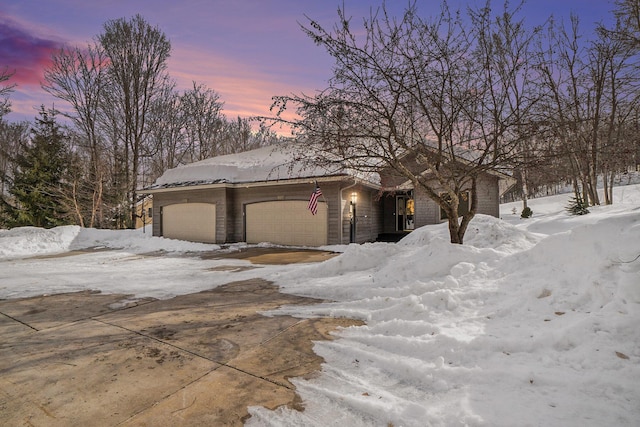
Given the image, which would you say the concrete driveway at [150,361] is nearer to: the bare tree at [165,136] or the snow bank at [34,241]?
the snow bank at [34,241]

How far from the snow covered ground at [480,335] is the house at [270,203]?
644cm

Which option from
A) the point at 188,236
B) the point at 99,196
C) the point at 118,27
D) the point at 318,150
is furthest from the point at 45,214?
the point at 318,150

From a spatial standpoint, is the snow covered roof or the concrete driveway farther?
the snow covered roof

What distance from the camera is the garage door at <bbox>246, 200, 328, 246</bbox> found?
504 inches

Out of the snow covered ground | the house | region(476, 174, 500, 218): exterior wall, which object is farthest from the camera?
region(476, 174, 500, 218): exterior wall

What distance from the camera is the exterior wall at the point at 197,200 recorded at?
46.9 ft

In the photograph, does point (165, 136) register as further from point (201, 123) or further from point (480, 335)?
point (480, 335)

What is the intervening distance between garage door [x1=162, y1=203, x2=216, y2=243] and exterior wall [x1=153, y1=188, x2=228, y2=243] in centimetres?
21

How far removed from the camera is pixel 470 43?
5.91m

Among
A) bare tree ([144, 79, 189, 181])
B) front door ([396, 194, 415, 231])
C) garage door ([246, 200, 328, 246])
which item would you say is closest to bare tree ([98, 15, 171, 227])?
bare tree ([144, 79, 189, 181])

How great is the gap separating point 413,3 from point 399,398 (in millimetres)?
6126

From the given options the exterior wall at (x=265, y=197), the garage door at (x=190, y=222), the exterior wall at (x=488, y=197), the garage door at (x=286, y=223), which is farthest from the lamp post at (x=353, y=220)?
the garage door at (x=190, y=222)

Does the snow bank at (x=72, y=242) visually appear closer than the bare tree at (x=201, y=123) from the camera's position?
Yes

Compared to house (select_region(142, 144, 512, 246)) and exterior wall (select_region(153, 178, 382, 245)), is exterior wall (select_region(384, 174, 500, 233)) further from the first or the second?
exterior wall (select_region(153, 178, 382, 245))
